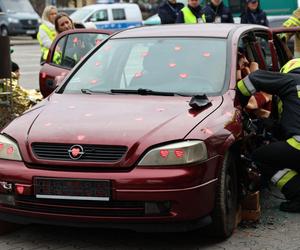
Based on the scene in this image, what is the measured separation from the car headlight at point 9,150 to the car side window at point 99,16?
22545 mm

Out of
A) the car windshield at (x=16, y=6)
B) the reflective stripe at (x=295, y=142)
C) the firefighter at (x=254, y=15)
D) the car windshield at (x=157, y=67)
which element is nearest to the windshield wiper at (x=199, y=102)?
the car windshield at (x=157, y=67)

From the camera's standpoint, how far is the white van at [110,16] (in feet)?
86.8

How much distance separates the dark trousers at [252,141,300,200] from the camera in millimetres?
5066

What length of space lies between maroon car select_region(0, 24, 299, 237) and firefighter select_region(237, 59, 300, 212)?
0.20 meters

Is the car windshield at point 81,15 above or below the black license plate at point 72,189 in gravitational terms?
below

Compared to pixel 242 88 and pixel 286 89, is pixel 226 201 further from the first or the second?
→ pixel 286 89

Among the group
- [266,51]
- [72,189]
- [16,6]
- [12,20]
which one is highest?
[266,51]

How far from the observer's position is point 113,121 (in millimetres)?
4328

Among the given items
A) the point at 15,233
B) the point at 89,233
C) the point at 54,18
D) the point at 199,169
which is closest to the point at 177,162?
the point at 199,169

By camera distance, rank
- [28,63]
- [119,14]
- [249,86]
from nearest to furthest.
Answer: [249,86], [28,63], [119,14]

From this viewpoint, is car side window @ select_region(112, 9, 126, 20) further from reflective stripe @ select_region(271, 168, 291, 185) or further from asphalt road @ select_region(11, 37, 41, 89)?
reflective stripe @ select_region(271, 168, 291, 185)

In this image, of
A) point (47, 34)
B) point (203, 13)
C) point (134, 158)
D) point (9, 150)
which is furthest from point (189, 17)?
point (134, 158)

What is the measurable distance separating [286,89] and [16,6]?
90.5 feet

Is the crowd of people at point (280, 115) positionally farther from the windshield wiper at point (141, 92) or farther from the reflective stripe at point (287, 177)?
the windshield wiper at point (141, 92)
